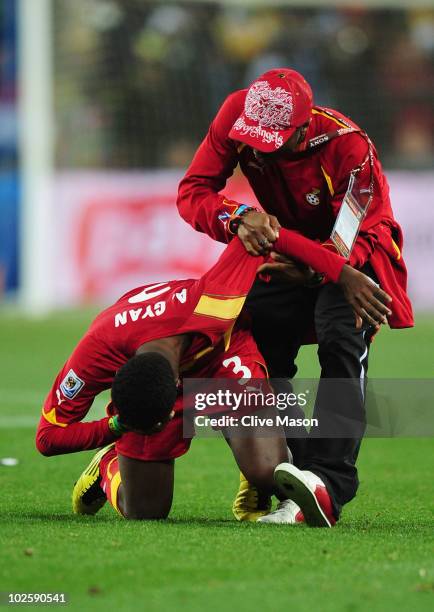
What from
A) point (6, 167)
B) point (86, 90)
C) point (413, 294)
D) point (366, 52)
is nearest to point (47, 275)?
point (6, 167)

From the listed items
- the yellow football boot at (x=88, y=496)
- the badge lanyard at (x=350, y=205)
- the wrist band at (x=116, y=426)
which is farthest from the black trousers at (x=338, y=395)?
the yellow football boot at (x=88, y=496)

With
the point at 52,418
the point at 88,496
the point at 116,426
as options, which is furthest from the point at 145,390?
the point at 88,496

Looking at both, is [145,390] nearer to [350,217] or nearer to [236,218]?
[236,218]

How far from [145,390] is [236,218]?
0.99 metres

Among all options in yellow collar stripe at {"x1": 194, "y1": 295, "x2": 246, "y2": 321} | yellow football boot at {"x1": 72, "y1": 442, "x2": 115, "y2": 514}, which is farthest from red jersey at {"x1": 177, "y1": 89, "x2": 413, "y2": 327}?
yellow football boot at {"x1": 72, "y1": 442, "x2": 115, "y2": 514}

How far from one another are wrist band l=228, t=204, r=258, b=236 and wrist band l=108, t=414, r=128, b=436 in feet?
3.08

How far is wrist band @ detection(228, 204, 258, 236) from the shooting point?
515 centimetres

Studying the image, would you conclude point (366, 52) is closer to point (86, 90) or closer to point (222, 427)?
point (86, 90)

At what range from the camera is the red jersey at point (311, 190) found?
17.5 feet

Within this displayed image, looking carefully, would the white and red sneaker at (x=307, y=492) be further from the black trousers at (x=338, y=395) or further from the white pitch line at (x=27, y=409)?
the white pitch line at (x=27, y=409)

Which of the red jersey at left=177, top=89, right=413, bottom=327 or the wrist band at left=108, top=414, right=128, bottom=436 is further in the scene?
the red jersey at left=177, top=89, right=413, bottom=327

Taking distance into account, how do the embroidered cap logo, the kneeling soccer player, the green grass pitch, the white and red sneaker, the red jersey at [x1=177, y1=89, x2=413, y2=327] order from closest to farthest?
1. the green grass pitch
2. the white and red sneaker
3. the kneeling soccer player
4. the embroidered cap logo
5. the red jersey at [x1=177, y1=89, x2=413, y2=327]

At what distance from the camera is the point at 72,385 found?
16.7 feet

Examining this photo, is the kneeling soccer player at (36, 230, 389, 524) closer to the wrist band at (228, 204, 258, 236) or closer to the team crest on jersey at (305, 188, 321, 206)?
the wrist band at (228, 204, 258, 236)
